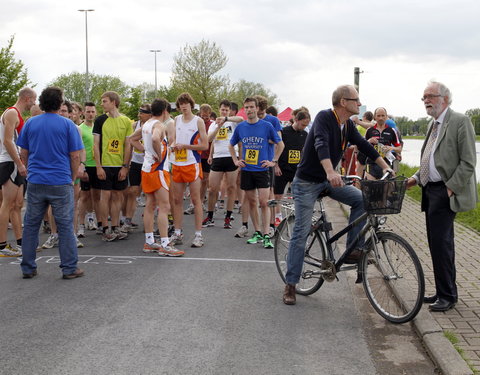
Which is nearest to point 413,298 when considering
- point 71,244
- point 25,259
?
point 71,244

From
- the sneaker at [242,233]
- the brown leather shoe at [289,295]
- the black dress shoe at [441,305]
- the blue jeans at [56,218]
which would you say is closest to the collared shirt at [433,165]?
the black dress shoe at [441,305]

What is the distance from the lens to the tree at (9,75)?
3500cm

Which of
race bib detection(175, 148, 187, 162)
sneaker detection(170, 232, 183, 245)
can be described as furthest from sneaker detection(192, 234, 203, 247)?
race bib detection(175, 148, 187, 162)

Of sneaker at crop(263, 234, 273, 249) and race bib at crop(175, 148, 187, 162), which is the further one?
race bib at crop(175, 148, 187, 162)

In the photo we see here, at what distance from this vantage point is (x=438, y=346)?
13.7 feet

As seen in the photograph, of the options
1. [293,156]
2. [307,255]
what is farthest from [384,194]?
[293,156]

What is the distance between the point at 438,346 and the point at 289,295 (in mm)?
1698

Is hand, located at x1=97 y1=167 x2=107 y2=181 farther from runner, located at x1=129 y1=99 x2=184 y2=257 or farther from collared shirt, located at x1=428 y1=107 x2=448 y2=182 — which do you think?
collared shirt, located at x1=428 y1=107 x2=448 y2=182

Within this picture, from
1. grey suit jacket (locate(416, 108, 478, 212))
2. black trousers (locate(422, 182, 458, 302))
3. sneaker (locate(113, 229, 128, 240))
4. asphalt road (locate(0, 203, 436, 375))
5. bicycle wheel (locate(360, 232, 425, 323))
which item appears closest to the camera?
asphalt road (locate(0, 203, 436, 375))

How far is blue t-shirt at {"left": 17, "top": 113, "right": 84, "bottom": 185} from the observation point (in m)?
6.46

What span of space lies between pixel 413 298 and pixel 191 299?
2071 millimetres

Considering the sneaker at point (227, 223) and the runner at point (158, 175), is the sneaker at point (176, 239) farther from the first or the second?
the sneaker at point (227, 223)

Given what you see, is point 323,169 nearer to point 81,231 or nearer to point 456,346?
point 456,346

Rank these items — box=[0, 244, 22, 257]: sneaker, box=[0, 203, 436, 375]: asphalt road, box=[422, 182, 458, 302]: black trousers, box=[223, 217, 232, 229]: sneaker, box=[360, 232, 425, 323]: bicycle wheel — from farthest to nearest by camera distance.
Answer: box=[223, 217, 232, 229]: sneaker, box=[0, 244, 22, 257]: sneaker, box=[422, 182, 458, 302]: black trousers, box=[360, 232, 425, 323]: bicycle wheel, box=[0, 203, 436, 375]: asphalt road
